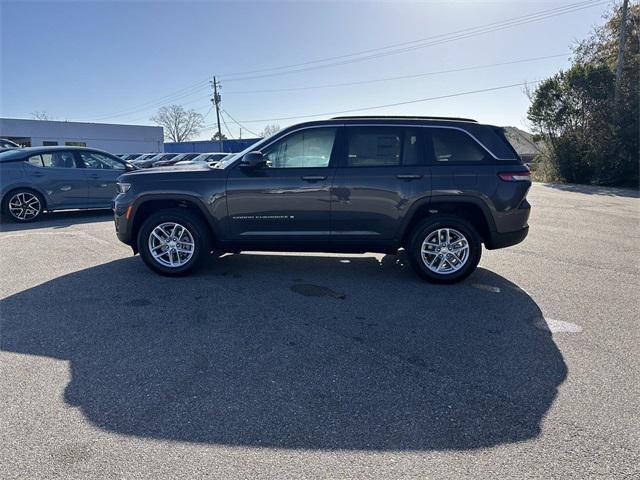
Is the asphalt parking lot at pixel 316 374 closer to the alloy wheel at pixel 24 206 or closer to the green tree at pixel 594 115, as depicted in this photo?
the alloy wheel at pixel 24 206

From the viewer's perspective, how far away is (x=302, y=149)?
500cm

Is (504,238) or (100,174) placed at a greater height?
(100,174)

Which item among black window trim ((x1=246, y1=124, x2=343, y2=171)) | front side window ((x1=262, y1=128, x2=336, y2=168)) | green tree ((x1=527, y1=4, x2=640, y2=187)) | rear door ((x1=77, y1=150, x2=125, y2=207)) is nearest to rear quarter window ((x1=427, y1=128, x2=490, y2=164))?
black window trim ((x1=246, y1=124, x2=343, y2=171))

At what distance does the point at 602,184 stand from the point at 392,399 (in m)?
22.7

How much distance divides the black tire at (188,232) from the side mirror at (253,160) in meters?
0.98

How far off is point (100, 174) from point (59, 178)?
84 cm

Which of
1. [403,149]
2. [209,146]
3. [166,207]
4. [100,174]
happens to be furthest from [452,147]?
[209,146]

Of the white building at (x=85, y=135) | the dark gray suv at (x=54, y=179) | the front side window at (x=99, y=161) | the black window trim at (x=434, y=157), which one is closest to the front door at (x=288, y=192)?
the black window trim at (x=434, y=157)

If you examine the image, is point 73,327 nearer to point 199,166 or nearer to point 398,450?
point 199,166

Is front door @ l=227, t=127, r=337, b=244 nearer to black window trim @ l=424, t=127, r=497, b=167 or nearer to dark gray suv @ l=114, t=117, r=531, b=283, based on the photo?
dark gray suv @ l=114, t=117, r=531, b=283

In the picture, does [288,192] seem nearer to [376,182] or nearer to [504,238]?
[376,182]

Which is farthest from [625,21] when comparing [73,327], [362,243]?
[73,327]

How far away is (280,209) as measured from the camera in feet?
16.4

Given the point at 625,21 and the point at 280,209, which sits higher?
the point at 625,21
